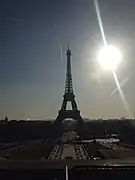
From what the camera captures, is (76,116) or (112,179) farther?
(76,116)

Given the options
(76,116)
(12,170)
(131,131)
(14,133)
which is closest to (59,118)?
(76,116)

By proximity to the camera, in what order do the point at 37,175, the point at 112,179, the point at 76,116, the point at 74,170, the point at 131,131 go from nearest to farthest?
the point at 112,179
the point at 37,175
the point at 74,170
the point at 131,131
the point at 76,116

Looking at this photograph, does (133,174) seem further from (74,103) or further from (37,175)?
(74,103)

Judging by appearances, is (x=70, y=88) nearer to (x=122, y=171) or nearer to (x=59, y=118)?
(x=59, y=118)

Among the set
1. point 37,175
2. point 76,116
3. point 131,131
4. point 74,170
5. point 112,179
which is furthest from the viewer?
point 76,116

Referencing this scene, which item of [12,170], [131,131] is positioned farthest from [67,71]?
[12,170]

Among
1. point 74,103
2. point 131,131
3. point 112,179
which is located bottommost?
point 112,179

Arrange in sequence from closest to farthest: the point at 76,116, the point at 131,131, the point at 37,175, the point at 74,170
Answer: the point at 37,175 → the point at 74,170 → the point at 131,131 → the point at 76,116

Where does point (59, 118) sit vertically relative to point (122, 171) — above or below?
above

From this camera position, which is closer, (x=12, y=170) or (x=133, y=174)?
(x=133, y=174)
